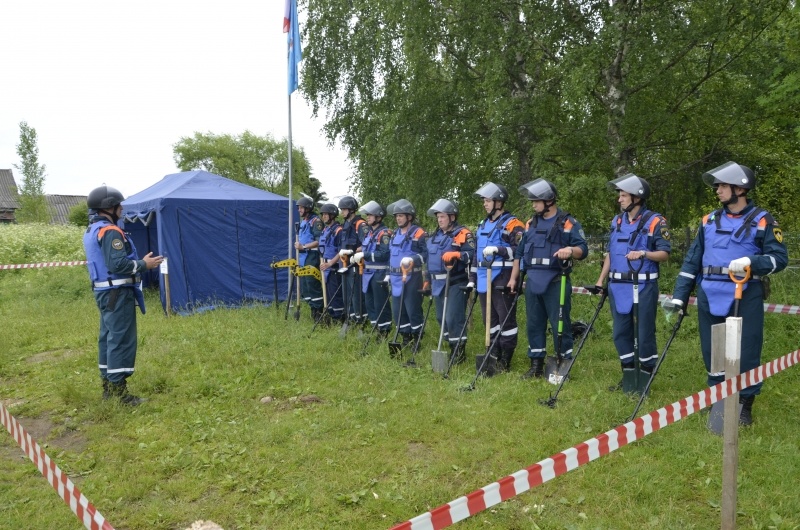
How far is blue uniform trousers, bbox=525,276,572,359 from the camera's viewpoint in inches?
249

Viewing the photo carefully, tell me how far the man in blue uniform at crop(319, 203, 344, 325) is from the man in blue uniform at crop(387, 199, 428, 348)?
2.07 metres

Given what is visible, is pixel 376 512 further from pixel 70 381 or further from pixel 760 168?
pixel 760 168

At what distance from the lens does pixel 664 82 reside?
972 centimetres

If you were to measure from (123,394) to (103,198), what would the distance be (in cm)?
200

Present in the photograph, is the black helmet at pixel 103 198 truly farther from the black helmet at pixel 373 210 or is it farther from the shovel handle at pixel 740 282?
the shovel handle at pixel 740 282

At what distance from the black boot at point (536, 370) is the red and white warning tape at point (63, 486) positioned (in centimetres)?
454

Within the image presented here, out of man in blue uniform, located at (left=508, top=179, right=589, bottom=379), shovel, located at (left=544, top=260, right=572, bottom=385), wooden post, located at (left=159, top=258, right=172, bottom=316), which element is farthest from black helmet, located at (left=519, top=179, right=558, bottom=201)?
wooden post, located at (left=159, top=258, right=172, bottom=316)

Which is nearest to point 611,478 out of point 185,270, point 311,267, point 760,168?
point 311,267

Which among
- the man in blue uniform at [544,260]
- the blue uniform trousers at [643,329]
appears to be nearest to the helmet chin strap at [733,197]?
the blue uniform trousers at [643,329]

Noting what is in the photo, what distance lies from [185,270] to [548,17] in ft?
26.3

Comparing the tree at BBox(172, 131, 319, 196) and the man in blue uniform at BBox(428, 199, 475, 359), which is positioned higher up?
the tree at BBox(172, 131, 319, 196)

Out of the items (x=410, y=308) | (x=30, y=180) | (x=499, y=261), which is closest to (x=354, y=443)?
(x=499, y=261)

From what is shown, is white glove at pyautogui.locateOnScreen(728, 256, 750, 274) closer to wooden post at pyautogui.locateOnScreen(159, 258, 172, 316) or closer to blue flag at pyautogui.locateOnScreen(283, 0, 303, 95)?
blue flag at pyautogui.locateOnScreen(283, 0, 303, 95)

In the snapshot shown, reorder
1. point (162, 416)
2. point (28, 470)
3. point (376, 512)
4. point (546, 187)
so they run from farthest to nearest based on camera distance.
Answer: point (546, 187) → point (162, 416) → point (28, 470) → point (376, 512)
